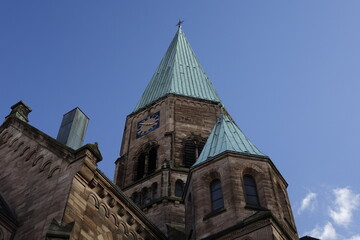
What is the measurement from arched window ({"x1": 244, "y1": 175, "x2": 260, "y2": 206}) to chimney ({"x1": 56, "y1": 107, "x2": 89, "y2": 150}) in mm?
6009

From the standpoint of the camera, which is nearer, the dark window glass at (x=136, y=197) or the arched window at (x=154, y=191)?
Result: the arched window at (x=154, y=191)

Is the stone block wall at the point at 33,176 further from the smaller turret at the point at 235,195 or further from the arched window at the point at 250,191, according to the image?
the arched window at the point at 250,191

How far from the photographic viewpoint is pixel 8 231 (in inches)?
524

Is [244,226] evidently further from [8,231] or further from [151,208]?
[151,208]

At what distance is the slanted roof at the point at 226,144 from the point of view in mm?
20375

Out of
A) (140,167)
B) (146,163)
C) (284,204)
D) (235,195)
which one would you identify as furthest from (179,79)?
(235,195)

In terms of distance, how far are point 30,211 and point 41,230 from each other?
121 cm

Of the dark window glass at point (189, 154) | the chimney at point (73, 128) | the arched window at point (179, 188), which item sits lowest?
the chimney at point (73, 128)

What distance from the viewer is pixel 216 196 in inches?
733

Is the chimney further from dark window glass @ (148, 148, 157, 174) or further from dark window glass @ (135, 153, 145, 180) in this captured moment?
dark window glass @ (135, 153, 145, 180)

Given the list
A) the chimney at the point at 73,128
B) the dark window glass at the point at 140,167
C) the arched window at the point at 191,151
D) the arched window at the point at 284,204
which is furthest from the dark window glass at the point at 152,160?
the arched window at the point at 284,204

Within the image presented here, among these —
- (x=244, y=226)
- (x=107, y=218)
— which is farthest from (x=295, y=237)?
(x=107, y=218)

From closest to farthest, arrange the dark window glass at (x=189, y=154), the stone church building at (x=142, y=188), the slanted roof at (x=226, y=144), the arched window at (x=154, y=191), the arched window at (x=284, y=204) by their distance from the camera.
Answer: the stone church building at (x=142, y=188)
the arched window at (x=284, y=204)
the slanted roof at (x=226, y=144)
the arched window at (x=154, y=191)
the dark window glass at (x=189, y=154)

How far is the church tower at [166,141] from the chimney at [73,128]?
19.2 feet
